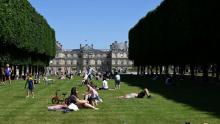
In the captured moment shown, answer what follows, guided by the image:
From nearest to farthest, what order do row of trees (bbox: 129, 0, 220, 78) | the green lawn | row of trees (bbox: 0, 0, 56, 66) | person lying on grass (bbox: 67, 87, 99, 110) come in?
the green lawn → person lying on grass (bbox: 67, 87, 99, 110) → row of trees (bbox: 129, 0, 220, 78) → row of trees (bbox: 0, 0, 56, 66)

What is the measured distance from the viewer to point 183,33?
7600 centimetres

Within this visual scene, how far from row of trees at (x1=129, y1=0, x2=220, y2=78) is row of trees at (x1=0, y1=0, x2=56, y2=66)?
20.4 metres

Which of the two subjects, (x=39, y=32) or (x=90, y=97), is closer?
(x=90, y=97)

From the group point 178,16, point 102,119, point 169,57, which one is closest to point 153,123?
point 102,119

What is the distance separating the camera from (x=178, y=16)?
7869 cm

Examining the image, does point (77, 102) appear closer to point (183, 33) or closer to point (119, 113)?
point (119, 113)

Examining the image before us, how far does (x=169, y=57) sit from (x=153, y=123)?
7032cm

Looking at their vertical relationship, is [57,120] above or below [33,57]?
below

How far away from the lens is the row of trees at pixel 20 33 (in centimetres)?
6779

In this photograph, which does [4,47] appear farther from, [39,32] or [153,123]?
[153,123]

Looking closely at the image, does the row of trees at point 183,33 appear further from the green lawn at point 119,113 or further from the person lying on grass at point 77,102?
the person lying on grass at point 77,102

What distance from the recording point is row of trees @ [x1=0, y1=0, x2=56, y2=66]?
6779cm

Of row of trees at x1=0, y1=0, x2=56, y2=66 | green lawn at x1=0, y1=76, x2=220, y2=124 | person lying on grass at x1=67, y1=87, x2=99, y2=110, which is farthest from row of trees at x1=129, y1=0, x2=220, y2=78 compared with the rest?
person lying on grass at x1=67, y1=87, x2=99, y2=110

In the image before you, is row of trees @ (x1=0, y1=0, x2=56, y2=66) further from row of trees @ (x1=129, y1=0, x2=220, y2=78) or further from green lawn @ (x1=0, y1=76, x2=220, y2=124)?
green lawn @ (x1=0, y1=76, x2=220, y2=124)
